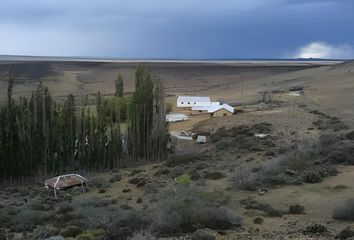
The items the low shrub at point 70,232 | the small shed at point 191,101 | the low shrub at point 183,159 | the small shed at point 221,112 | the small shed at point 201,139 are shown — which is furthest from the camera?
the small shed at point 191,101

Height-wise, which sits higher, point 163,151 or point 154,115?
point 154,115

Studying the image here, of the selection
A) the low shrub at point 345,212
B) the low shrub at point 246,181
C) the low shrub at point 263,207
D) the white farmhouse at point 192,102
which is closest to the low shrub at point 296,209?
the low shrub at point 263,207

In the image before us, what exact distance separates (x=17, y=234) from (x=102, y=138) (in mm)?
18789

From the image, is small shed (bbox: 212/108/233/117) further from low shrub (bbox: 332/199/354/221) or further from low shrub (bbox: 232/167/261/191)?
low shrub (bbox: 332/199/354/221)

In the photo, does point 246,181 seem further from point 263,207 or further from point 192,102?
point 192,102

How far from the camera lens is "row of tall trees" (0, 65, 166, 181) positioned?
31391mm

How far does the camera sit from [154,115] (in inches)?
1529

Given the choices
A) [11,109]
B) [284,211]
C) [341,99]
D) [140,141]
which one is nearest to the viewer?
[284,211]

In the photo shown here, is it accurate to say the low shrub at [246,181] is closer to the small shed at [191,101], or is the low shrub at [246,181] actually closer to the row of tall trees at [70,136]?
the row of tall trees at [70,136]

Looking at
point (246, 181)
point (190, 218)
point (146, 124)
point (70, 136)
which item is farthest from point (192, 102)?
point (190, 218)

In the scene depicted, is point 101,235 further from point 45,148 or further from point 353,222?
point 45,148

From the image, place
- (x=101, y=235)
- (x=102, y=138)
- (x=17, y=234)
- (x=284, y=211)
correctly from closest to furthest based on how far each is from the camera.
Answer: (x=101, y=235) → (x=17, y=234) → (x=284, y=211) → (x=102, y=138)

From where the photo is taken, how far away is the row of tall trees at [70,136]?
3139 cm

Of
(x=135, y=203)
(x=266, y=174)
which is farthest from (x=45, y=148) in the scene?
(x=266, y=174)
